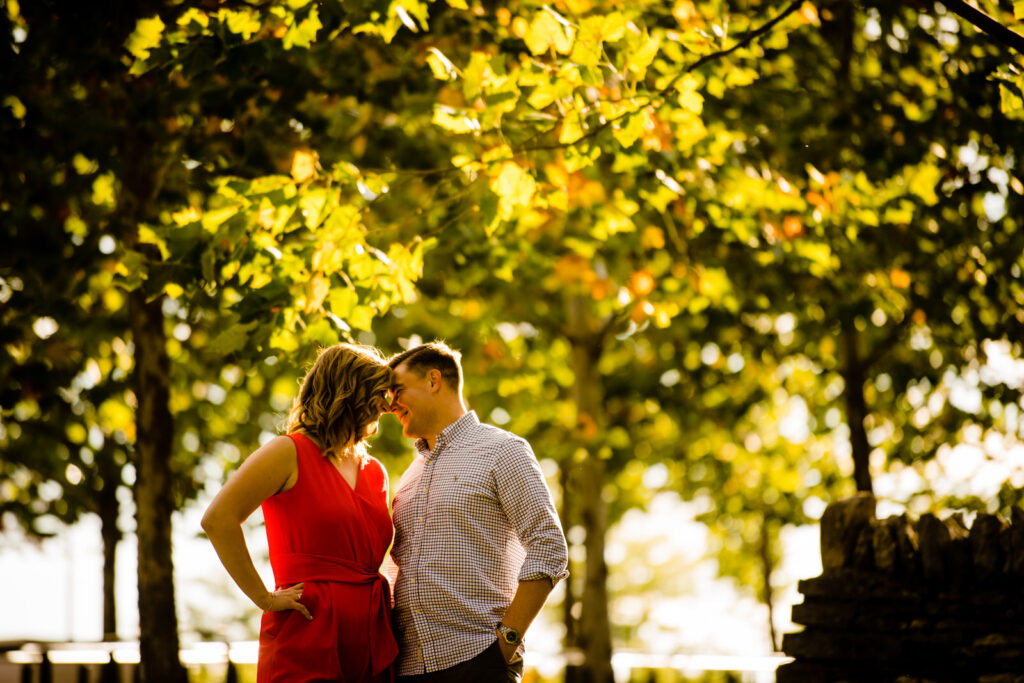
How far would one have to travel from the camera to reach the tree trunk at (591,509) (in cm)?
1039

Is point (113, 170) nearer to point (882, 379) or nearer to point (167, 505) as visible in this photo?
point (167, 505)

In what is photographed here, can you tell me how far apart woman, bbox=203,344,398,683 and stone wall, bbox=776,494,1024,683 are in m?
2.44

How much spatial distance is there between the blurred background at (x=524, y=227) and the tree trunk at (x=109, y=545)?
12 cm

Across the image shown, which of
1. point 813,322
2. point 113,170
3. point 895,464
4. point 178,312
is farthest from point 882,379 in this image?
point 113,170

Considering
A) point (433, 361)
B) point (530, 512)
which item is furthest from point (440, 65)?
point (530, 512)

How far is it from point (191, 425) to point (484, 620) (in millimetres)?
9421

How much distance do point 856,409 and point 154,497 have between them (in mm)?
6894

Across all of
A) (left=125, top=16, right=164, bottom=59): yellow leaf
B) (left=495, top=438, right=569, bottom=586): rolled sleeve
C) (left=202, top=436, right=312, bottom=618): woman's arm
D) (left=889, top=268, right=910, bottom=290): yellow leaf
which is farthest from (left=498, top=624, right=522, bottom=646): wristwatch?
(left=889, top=268, right=910, bottom=290): yellow leaf

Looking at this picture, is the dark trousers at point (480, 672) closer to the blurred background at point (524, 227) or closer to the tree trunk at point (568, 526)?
the blurred background at point (524, 227)

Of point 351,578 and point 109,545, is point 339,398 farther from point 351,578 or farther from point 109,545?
point 109,545

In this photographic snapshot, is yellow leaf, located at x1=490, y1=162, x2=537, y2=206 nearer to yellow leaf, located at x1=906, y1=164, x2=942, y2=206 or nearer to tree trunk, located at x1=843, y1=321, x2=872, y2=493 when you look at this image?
yellow leaf, located at x1=906, y1=164, x2=942, y2=206

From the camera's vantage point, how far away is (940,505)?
10250mm

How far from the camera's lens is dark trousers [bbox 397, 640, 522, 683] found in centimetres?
375

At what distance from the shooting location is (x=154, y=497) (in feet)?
23.2
